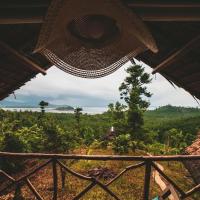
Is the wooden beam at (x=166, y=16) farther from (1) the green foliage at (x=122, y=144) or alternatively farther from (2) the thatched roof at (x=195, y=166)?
(1) the green foliage at (x=122, y=144)

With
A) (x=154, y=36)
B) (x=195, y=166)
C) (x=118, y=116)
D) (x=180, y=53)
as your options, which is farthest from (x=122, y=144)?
(x=180, y=53)

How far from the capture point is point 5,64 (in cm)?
390

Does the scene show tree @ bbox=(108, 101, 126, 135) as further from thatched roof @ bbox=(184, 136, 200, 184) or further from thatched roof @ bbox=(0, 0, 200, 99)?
thatched roof @ bbox=(0, 0, 200, 99)

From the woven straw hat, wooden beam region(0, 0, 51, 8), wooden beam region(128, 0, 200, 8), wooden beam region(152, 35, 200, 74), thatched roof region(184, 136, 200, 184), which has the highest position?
wooden beam region(0, 0, 51, 8)

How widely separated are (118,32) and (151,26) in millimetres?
1291

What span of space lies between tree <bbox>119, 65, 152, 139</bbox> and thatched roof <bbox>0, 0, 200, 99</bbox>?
558 inches

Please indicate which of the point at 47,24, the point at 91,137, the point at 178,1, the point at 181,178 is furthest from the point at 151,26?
the point at 91,137

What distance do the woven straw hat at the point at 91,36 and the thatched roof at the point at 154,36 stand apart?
0.20 meters

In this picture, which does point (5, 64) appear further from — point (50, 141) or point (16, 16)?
point (50, 141)

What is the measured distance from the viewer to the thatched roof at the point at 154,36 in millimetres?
2514

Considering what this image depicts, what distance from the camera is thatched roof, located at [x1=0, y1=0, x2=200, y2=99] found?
251 cm

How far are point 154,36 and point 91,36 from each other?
1.58 meters

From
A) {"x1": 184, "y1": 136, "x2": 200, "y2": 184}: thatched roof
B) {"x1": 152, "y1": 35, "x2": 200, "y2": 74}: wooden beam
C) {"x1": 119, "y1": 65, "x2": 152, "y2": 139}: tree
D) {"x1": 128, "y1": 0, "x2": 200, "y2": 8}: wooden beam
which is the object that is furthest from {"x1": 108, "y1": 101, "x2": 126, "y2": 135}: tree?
{"x1": 128, "y1": 0, "x2": 200, "y2": 8}: wooden beam

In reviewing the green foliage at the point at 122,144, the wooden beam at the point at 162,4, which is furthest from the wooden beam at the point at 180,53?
the green foliage at the point at 122,144
